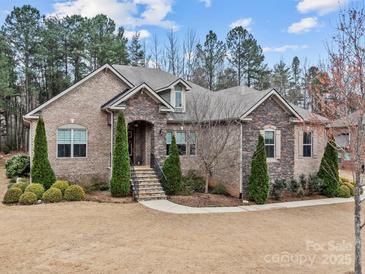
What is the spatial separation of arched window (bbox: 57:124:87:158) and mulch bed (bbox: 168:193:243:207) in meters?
6.13

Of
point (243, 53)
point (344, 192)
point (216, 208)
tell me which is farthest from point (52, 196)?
point (243, 53)

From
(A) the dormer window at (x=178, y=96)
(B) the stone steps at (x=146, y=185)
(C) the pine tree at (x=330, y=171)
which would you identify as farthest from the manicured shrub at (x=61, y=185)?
(C) the pine tree at (x=330, y=171)

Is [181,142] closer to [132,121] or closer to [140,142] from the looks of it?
[140,142]

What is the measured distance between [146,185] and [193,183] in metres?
3.18

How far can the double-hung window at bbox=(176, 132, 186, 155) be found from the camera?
20.8 meters

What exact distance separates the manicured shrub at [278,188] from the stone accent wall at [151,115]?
260 inches

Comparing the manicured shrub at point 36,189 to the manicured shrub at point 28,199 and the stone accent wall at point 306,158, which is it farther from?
the stone accent wall at point 306,158

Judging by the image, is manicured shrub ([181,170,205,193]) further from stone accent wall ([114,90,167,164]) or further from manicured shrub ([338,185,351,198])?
manicured shrub ([338,185,351,198])

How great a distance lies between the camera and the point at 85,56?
3991 centimetres

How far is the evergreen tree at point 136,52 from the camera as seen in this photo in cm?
4447

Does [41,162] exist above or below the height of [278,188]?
above

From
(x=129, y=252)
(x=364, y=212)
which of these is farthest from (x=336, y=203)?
(x=129, y=252)

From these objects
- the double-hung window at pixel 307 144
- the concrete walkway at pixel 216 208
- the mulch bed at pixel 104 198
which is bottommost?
the concrete walkway at pixel 216 208

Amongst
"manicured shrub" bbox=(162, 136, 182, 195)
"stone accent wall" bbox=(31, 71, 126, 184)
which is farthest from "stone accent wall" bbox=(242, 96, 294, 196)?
"stone accent wall" bbox=(31, 71, 126, 184)
